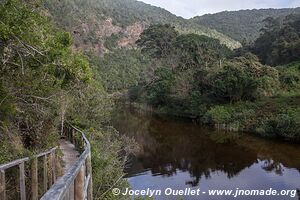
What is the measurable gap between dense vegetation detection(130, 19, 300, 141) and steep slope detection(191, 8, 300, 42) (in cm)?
6642

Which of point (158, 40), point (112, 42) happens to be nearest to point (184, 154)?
point (158, 40)

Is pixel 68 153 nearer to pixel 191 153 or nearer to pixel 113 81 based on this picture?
pixel 191 153

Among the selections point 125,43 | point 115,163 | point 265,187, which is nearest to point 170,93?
point 265,187

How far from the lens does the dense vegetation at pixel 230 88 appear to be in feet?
116

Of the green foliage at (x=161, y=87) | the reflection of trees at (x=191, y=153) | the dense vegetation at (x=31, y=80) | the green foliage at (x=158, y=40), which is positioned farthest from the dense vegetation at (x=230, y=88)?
the dense vegetation at (x=31, y=80)

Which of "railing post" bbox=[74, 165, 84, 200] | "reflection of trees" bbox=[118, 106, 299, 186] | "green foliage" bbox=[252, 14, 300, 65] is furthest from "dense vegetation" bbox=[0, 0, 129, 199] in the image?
"green foliage" bbox=[252, 14, 300, 65]

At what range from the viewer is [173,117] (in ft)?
152

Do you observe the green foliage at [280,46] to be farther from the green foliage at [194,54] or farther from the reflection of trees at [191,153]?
the reflection of trees at [191,153]

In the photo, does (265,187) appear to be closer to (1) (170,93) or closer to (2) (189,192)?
(2) (189,192)

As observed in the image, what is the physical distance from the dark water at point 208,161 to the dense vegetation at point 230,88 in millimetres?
2345

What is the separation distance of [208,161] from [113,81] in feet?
148

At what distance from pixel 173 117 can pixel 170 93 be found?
12.4ft

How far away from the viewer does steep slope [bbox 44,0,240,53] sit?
8250 centimetres

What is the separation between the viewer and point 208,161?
26078mm
